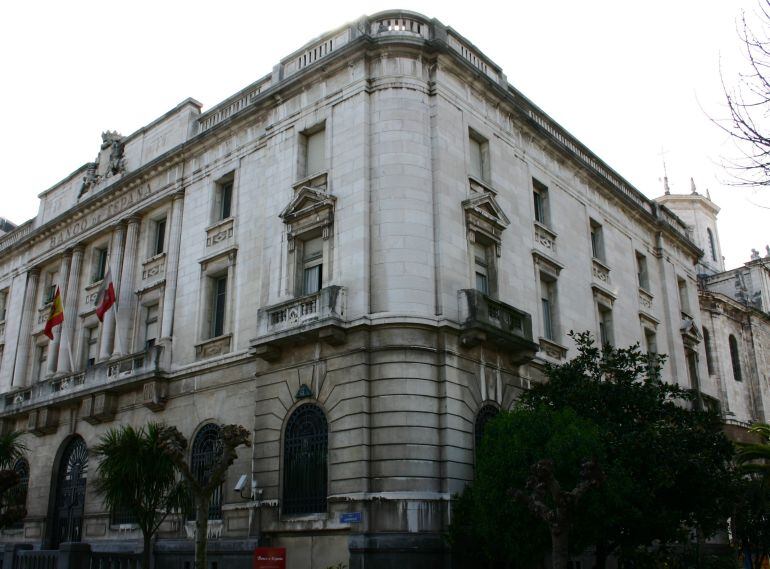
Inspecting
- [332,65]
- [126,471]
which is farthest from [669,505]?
[332,65]

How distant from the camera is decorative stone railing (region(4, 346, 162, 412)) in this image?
25469 mm

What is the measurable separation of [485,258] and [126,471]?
1179cm

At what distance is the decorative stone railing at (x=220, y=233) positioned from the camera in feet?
83.0

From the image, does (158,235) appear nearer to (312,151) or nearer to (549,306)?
(312,151)

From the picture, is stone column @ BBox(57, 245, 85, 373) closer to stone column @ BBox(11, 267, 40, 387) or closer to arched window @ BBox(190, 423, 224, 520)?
stone column @ BBox(11, 267, 40, 387)

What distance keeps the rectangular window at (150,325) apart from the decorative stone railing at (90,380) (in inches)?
47.2

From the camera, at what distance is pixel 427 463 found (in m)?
18.3

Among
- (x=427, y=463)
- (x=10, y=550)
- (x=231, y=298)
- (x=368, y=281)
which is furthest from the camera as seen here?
(x=231, y=298)

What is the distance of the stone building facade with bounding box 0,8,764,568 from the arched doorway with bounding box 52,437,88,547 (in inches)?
3.7

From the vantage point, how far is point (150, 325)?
27.7 m

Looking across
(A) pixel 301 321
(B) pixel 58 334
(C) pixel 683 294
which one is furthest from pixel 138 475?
(C) pixel 683 294

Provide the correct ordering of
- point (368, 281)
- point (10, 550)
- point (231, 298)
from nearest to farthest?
point (368, 281)
point (10, 550)
point (231, 298)

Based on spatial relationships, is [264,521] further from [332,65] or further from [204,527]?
[332,65]

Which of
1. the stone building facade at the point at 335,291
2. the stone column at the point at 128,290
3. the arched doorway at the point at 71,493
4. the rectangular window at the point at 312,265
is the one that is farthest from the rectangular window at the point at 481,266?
the arched doorway at the point at 71,493
